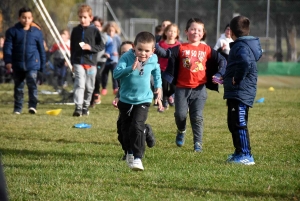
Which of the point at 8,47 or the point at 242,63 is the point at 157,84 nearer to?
the point at 242,63

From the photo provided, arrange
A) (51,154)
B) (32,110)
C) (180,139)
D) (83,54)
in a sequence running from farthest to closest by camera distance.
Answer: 1. (32,110)
2. (83,54)
3. (180,139)
4. (51,154)

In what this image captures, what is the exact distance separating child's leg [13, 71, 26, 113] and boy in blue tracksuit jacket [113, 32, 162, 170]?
6381 mm

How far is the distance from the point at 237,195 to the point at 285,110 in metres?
8.94

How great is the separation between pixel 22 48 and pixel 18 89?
0.89m

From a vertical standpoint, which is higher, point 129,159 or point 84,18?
point 84,18

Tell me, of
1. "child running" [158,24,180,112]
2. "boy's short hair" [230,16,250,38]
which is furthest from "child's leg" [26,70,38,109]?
"boy's short hair" [230,16,250,38]

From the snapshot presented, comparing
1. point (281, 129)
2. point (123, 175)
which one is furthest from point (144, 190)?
point (281, 129)

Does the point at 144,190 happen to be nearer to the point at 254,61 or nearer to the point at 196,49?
the point at 254,61

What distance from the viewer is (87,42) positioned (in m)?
13.3

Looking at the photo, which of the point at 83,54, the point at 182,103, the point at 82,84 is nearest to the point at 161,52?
the point at 182,103

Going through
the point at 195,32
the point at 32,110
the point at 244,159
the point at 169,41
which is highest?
the point at 195,32

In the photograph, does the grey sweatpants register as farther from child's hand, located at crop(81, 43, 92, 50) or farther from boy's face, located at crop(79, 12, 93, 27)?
boy's face, located at crop(79, 12, 93, 27)

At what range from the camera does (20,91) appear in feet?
45.5

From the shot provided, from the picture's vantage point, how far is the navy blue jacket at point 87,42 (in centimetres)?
1321
